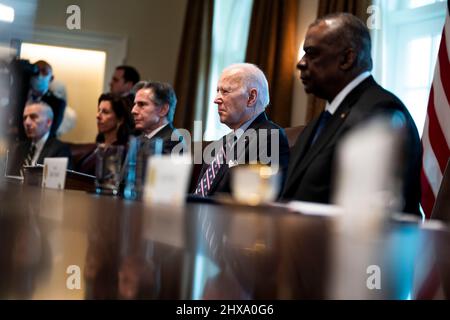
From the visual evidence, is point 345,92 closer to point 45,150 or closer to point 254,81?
point 254,81

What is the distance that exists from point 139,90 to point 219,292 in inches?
137

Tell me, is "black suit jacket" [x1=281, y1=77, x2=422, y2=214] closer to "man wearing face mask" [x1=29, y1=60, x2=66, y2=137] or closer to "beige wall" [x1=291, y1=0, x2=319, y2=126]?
"man wearing face mask" [x1=29, y1=60, x2=66, y2=137]

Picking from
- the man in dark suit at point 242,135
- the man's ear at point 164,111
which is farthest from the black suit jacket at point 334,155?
the man's ear at point 164,111

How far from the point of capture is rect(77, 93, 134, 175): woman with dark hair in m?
4.84

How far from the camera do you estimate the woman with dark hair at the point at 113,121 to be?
4838mm

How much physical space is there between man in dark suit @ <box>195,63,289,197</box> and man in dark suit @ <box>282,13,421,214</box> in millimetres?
421

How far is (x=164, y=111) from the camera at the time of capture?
4035 millimetres

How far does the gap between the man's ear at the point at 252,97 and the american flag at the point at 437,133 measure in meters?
0.96

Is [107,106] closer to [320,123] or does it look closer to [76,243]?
[320,123]

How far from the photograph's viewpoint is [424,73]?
15.7 ft

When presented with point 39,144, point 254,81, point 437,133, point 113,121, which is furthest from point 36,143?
point 437,133

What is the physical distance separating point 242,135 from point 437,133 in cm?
113

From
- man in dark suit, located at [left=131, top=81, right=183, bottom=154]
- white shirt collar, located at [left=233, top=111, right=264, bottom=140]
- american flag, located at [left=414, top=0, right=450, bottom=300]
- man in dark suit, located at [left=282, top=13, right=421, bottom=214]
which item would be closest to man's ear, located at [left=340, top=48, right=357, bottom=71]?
man in dark suit, located at [left=282, top=13, right=421, bottom=214]
